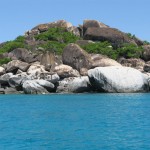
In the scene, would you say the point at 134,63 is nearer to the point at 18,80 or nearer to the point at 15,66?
the point at 15,66

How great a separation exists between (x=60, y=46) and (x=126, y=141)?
185 ft

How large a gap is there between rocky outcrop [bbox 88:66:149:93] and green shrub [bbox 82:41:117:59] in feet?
53.8

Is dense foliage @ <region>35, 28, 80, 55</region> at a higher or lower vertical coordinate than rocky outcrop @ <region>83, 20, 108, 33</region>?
lower

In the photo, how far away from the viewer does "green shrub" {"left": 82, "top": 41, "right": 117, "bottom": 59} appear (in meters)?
71.9

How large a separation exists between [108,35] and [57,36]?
1010 centimetres

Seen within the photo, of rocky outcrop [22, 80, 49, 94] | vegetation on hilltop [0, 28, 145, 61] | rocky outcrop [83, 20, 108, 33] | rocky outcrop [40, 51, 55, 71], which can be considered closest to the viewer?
rocky outcrop [22, 80, 49, 94]

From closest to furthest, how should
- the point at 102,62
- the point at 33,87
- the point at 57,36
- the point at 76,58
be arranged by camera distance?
1. the point at 33,87
2. the point at 102,62
3. the point at 76,58
4. the point at 57,36

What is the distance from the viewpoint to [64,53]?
6372 centimetres

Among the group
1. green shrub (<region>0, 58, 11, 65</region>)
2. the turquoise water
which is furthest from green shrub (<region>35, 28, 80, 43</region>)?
the turquoise water

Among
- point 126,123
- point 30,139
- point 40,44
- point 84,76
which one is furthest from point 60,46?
point 30,139

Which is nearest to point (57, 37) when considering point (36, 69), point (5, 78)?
point (36, 69)

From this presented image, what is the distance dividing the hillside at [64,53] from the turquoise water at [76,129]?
2324cm

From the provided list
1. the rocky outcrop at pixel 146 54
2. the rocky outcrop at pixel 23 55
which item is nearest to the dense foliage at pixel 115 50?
the rocky outcrop at pixel 146 54

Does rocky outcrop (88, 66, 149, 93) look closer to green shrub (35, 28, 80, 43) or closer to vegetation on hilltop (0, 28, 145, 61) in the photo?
vegetation on hilltop (0, 28, 145, 61)
